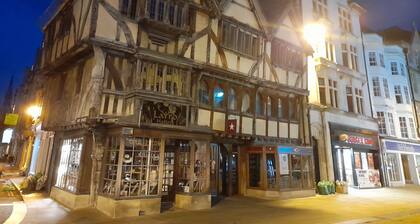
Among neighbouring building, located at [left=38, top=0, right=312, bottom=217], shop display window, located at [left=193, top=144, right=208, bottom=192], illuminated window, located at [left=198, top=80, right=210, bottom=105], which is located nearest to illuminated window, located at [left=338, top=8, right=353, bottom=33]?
neighbouring building, located at [left=38, top=0, right=312, bottom=217]

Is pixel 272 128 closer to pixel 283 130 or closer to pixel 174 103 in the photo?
pixel 283 130

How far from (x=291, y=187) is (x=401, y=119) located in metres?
16.0

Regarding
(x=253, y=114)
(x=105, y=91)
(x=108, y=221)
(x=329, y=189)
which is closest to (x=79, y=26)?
(x=105, y=91)

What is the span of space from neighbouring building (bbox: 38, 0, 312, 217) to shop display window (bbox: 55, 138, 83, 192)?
8 cm

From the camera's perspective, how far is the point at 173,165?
10.6 metres

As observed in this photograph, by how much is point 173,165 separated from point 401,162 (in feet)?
66.7

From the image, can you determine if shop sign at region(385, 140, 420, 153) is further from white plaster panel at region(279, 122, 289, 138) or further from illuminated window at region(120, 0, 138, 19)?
illuminated window at region(120, 0, 138, 19)

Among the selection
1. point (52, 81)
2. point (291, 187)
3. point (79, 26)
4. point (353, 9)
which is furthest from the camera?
point (353, 9)

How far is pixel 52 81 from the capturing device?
13.1m

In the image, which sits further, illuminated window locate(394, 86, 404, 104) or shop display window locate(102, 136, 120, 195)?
illuminated window locate(394, 86, 404, 104)

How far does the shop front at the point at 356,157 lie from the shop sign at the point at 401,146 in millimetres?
2339

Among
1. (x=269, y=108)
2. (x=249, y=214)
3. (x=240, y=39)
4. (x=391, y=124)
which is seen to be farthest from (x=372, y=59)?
(x=249, y=214)

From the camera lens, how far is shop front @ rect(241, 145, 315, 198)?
39.4 feet

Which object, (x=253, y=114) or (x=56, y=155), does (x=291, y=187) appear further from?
(x=56, y=155)
